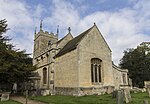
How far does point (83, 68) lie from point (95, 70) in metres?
2.79

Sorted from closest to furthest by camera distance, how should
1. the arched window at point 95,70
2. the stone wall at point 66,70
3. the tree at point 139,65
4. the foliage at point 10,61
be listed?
the foliage at point 10,61, the stone wall at point 66,70, the arched window at point 95,70, the tree at point 139,65

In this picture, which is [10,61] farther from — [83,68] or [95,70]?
[95,70]

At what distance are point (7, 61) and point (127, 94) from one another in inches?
618

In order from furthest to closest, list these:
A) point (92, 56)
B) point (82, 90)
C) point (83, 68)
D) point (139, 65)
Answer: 1. point (139, 65)
2. point (92, 56)
3. point (83, 68)
4. point (82, 90)

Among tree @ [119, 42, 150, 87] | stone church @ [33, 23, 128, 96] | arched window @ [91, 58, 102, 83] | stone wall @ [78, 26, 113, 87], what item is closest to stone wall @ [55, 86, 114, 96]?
stone church @ [33, 23, 128, 96]

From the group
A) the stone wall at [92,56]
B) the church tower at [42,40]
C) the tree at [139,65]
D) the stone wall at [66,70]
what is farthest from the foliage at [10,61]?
the tree at [139,65]

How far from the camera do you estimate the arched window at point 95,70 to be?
81.9 ft

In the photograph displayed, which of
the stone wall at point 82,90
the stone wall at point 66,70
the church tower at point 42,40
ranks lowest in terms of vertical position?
the stone wall at point 82,90

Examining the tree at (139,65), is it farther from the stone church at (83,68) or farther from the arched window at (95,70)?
the arched window at (95,70)

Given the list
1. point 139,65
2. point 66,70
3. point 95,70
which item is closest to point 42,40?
point 66,70

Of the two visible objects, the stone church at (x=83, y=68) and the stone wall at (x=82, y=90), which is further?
the stone church at (x=83, y=68)

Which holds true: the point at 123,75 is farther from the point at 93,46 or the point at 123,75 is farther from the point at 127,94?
the point at 127,94

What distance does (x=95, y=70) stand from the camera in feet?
84.1

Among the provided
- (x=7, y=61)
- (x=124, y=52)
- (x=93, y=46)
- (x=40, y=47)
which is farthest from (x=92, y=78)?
(x=124, y=52)
